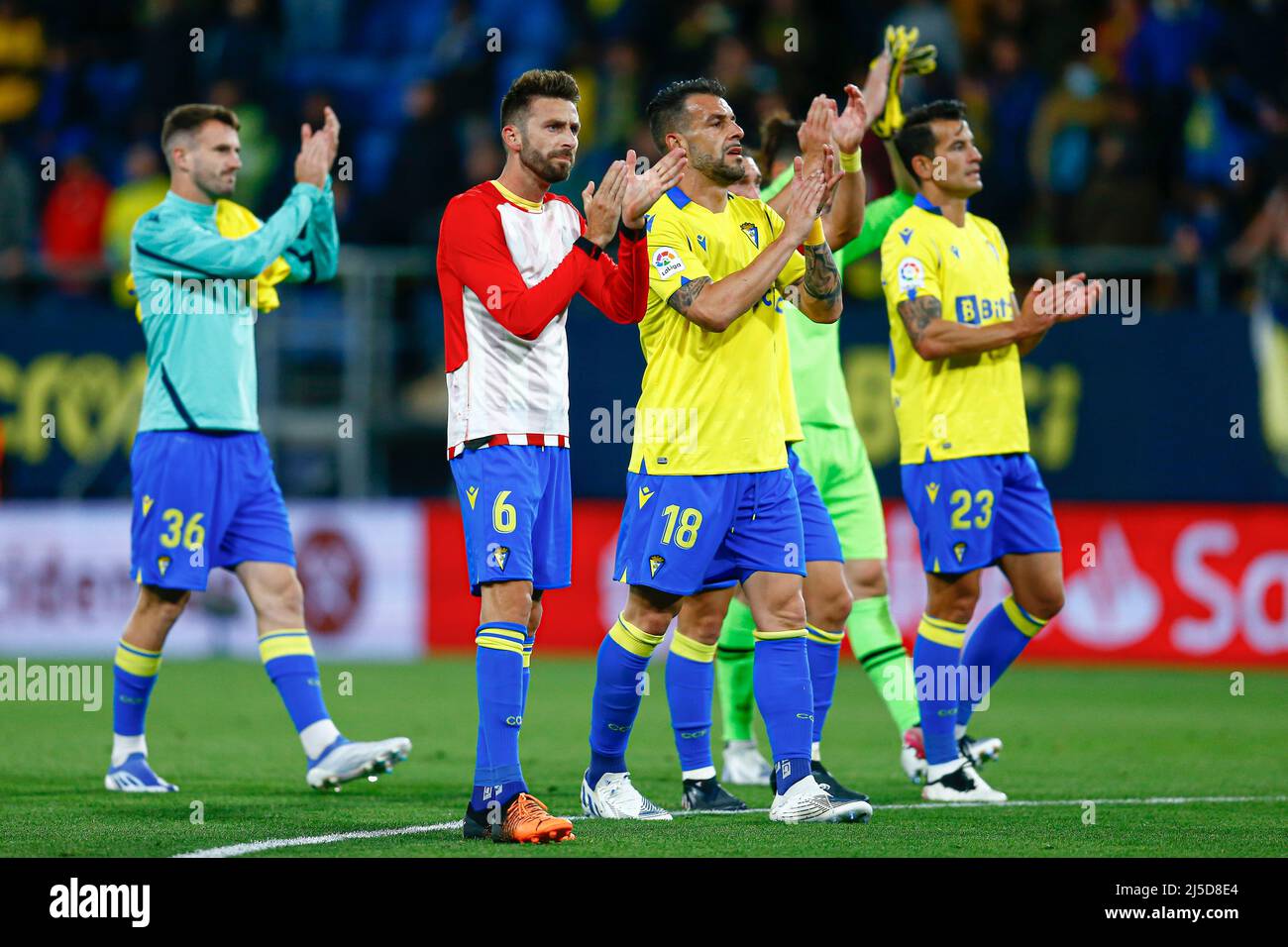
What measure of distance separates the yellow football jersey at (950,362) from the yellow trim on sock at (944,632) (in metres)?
0.70

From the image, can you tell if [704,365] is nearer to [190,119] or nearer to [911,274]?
[911,274]

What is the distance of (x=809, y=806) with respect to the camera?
6.79 metres

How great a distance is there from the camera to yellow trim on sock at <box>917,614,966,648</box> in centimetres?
816

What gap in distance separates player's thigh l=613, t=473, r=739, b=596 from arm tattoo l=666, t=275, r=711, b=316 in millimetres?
627

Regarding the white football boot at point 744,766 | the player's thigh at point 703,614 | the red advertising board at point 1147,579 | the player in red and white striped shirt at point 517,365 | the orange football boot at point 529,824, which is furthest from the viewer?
the red advertising board at point 1147,579

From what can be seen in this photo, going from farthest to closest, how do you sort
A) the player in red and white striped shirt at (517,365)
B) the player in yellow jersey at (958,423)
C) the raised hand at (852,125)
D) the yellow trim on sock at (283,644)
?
the yellow trim on sock at (283,644) → the player in yellow jersey at (958,423) → the raised hand at (852,125) → the player in red and white striped shirt at (517,365)

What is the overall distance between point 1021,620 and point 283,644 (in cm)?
321

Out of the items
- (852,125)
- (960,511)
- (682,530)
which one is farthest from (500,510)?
(960,511)

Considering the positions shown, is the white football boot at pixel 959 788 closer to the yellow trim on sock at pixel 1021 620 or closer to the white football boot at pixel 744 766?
the yellow trim on sock at pixel 1021 620

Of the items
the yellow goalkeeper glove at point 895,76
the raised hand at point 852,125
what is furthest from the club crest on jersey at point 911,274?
the raised hand at point 852,125

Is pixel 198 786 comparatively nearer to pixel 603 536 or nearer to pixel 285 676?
pixel 285 676

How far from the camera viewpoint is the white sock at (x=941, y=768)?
7895mm

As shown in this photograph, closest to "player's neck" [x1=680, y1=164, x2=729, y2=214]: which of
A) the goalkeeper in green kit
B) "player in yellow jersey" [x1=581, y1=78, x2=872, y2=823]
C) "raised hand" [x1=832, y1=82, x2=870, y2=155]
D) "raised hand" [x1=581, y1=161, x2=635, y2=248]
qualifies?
"player in yellow jersey" [x1=581, y1=78, x2=872, y2=823]

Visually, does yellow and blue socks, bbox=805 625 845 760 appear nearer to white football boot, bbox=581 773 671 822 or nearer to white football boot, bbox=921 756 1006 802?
white football boot, bbox=921 756 1006 802
